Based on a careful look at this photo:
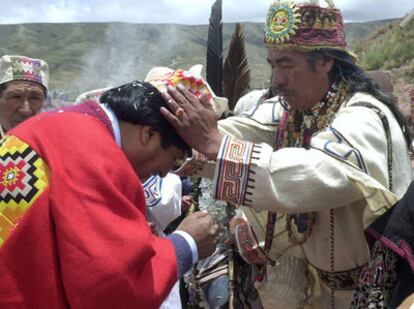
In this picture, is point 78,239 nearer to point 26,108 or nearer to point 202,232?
point 202,232

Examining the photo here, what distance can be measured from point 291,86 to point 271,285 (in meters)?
1.08

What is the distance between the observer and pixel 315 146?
2346 millimetres

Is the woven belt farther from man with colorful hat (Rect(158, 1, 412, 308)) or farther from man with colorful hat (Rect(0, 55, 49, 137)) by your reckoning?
man with colorful hat (Rect(0, 55, 49, 137))

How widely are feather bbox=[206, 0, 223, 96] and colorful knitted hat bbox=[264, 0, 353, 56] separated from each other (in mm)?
2833

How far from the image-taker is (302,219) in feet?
9.12

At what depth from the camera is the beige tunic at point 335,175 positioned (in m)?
2.23

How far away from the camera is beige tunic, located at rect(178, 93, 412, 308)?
7.32 ft

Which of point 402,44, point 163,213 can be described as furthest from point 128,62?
point 163,213

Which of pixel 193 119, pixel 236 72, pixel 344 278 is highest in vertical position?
pixel 193 119

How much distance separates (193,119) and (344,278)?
43.6 inches

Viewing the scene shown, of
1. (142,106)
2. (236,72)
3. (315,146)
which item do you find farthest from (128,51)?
(142,106)

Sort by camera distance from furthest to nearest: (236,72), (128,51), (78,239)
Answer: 1. (128,51)
2. (236,72)
3. (78,239)

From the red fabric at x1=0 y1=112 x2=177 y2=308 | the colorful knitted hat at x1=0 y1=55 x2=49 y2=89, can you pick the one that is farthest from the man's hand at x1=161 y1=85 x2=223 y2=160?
the colorful knitted hat at x1=0 y1=55 x2=49 y2=89

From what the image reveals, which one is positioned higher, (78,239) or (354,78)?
(354,78)
